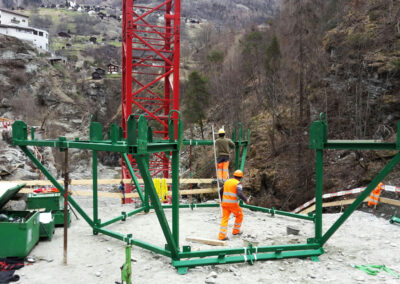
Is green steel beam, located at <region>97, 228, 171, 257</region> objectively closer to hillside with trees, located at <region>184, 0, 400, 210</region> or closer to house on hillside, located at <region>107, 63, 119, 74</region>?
hillside with trees, located at <region>184, 0, 400, 210</region>

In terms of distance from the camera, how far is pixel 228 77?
86.3ft

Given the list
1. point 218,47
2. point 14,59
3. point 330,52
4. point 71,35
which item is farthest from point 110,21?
point 330,52

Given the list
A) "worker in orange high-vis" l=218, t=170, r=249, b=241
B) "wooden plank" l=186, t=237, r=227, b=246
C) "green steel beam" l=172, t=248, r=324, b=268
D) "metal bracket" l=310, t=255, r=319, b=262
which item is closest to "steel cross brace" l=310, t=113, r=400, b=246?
"metal bracket" l=310, t=255, r=319, b=262

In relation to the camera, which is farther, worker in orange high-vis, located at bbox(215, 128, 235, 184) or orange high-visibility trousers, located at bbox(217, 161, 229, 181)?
orange high-visibility trousers, located at bbox(217, 161, 229, 181)

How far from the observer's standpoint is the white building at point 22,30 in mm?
62106

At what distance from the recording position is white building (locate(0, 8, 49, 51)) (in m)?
62.1

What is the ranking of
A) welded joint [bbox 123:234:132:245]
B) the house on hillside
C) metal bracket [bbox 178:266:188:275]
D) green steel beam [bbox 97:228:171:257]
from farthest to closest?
the house on hillside
welded joint [bbox 123:234:132:245]
green steel beam [bbox 97:228:171:257]
metal bracket [bbox 178:266:188:275]

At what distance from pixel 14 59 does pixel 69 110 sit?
37.8 feet

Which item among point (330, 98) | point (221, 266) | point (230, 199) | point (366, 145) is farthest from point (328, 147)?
point (330, 98)

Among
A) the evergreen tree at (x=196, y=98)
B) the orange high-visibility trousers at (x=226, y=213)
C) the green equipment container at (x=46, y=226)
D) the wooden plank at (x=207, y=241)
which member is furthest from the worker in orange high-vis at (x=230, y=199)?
the evergreen tree at (x=196, y=98)

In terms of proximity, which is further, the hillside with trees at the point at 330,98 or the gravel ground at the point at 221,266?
the hillside with trees at the point at 330,98

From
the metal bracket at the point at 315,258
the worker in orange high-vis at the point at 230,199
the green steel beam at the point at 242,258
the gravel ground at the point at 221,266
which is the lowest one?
the gravel ground at the point at 221,266

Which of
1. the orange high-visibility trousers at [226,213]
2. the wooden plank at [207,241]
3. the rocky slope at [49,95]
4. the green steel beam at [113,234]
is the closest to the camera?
the wooden plank at [207,241]

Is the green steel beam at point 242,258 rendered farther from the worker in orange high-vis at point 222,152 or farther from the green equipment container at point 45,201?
the green equipment container at point 45,201
